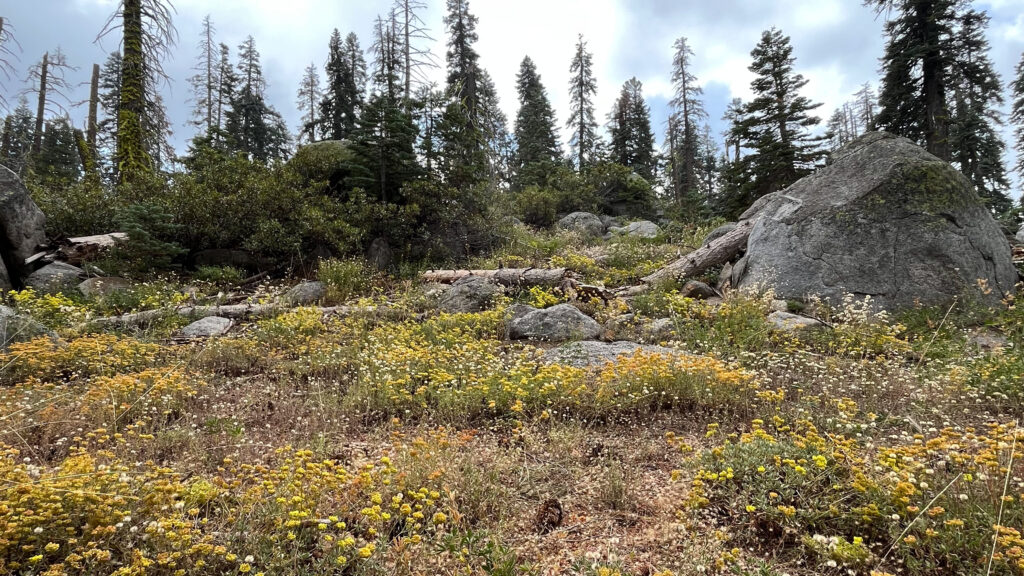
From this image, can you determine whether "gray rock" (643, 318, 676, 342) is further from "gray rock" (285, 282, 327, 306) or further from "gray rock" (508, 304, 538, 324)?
"gray rock" (285, 282, 327, 306)

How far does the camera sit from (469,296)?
327 inches

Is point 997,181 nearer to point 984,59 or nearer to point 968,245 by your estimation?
point 984,59

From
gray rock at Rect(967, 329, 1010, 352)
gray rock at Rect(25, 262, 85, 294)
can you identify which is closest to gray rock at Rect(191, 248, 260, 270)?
gray rock at Rect(25, 262, 85, 294)

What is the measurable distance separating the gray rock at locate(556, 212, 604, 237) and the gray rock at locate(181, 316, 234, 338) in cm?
1549

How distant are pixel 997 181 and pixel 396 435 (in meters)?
39.6

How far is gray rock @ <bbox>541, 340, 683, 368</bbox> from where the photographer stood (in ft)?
16.7

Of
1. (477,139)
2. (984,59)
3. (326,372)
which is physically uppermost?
(984,59)

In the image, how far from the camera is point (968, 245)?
7.44 m

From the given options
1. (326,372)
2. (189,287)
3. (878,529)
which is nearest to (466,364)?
(326,372)

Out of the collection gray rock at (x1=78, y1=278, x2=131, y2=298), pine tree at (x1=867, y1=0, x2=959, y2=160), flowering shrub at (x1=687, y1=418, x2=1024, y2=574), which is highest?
pine tree at (x1=867, y1=0, x2=959, y2=160)

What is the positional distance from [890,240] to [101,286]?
14.8 metres

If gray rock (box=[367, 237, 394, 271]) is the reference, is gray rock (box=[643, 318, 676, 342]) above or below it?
below

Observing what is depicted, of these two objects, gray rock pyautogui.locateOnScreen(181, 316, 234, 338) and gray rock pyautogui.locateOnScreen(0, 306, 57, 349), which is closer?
gray rock pyautogui.locateOnScreen(0, 306, 57, 349)

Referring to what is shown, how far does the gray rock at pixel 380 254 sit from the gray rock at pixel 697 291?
7.66 metres
